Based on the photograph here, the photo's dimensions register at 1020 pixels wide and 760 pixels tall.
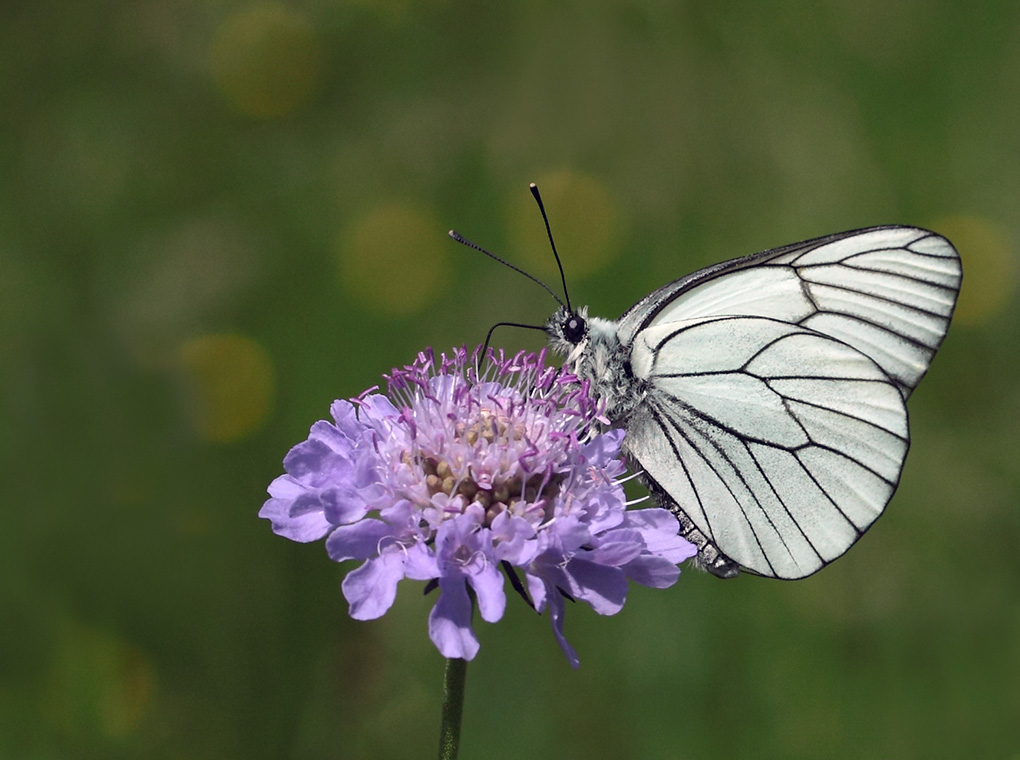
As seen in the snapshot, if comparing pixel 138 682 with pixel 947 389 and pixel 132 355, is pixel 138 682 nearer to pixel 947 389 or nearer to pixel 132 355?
pixel 132 355

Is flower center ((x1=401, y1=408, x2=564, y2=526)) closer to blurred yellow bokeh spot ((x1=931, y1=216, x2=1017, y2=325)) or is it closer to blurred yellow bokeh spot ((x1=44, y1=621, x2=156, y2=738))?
blurred yellow bokeh spot ((x1=44, y1=621, x2=156, y2=738))

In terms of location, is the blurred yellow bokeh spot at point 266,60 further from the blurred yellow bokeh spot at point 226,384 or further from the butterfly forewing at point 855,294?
the butterfly forewing at point 855,294

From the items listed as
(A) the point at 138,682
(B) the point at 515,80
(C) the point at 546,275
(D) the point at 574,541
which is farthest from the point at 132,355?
(D) the point at 574,541

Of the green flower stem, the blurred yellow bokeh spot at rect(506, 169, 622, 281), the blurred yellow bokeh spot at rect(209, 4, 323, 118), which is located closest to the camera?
the green flower stem

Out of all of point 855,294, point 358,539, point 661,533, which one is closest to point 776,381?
point 855,294

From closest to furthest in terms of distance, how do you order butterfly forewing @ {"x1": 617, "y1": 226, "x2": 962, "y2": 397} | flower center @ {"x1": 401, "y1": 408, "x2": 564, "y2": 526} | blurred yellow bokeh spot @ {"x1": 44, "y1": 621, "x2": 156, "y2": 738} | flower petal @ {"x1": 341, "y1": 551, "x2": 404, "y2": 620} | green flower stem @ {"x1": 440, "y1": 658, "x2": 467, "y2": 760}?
1. green flower stem @ {"x1": 440, "y1": 658, "x2": 467, "y2": 760}
2. flower petal @ {"x1": 341, "y1": 551, "x2": 404, "y2": 620}
3. flower center @ {"x1": 401, "y1": 408, "x2": 564, "y2": 526}
4. butterfly forewing @ {"x1": 617, "y1": 226, "x2": 962, "y2": 397}
5. blurred yellow bokeh spot @ {"x1": 44, "y1": 621, "x2": 156, "y2": 738}

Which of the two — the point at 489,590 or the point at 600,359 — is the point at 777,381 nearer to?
the point at 600,359

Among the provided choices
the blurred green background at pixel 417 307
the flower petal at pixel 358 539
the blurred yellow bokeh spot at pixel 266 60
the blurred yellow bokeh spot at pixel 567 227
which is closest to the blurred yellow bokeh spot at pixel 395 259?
the blurred green background at pixel 417 307

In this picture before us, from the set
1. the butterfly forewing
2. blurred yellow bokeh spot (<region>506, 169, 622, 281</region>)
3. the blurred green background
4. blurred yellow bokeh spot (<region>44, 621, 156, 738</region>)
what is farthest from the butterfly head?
blurred yellow bokeh spot (<region>506, 169, 622, 281</region>)
